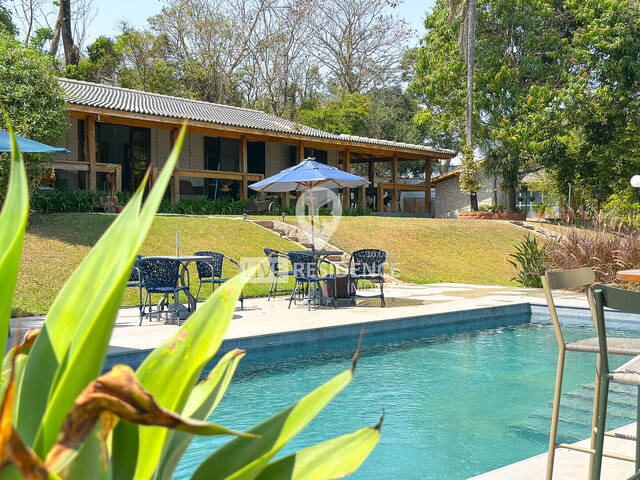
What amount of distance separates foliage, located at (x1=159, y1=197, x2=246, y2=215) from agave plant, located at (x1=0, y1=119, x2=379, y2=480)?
59.8 ft

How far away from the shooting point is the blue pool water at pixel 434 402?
170 inches

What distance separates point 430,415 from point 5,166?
10.3m

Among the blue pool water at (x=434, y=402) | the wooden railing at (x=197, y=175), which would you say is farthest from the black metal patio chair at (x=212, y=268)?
the wooden railing at (x=197, y=175)

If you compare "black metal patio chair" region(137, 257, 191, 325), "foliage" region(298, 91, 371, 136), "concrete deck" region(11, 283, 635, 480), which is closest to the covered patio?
"foliage" region(298, 91, 371, 136)

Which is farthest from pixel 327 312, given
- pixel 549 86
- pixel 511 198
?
pixel 511 198

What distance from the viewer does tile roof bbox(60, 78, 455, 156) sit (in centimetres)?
1862

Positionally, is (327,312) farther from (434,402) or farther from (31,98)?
(31,98)

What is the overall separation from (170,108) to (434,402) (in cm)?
1835

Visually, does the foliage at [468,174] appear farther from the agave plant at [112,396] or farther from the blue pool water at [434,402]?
the agave plant at [112,396]

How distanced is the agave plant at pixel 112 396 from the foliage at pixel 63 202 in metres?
15.0

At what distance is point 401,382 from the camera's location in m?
6.30

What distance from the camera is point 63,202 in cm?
1584

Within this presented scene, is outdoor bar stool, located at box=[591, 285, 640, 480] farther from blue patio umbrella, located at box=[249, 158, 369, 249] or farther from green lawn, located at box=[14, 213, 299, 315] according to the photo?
blue patio umbrella, located at box=[249, 158, 369, 249]

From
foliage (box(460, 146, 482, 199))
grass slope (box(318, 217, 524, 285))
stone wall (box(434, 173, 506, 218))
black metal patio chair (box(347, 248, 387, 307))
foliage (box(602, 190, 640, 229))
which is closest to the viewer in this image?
black metal patio chair (box(347, 248, 387, 307))
